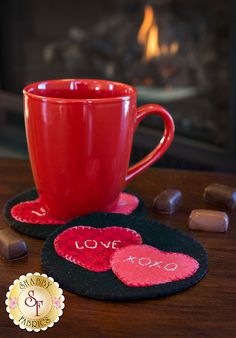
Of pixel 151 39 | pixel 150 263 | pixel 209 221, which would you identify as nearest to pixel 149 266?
pixel 150 263

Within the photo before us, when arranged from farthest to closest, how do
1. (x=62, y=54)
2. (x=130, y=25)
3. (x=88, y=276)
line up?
(x=62, y=54) → (x=130, y=25) → (x=88, y=276)

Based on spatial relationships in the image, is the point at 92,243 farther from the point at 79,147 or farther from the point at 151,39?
the point at 151,39

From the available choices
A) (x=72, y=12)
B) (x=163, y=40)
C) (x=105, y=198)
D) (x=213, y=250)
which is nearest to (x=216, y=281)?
(x=213, y=250)

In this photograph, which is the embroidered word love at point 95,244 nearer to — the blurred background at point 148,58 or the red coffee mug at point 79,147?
the red coffee mug at point 79,147

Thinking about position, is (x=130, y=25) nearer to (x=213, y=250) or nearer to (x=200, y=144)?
(x=200, y=144)

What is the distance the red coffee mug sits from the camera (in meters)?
0.57

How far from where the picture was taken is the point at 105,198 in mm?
619

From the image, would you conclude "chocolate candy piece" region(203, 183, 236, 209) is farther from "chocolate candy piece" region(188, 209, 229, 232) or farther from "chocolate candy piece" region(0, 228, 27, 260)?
"chocolate candy piece" region(0, 228, 27, 260)

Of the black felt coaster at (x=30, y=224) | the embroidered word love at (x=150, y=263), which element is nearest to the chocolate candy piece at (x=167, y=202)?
the black felt coaster at (x=30, y=224)

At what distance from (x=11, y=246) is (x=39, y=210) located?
12 cm

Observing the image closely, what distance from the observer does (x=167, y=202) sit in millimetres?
641

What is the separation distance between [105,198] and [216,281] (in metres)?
0.18

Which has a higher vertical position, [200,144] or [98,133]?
[98,133]

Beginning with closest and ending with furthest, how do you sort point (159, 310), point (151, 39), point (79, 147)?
point (159, 310)
point (79, 147)
point (151, 39)
